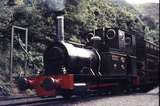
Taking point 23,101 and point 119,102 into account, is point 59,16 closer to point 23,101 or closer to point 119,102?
point 23,101

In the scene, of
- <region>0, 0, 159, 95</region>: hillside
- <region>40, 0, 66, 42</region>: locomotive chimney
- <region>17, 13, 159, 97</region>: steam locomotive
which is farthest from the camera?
<region>0, 0, 159, 95</region>: hillside

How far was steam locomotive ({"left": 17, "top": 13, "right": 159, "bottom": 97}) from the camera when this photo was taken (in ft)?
43.1

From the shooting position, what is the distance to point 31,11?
19797mm

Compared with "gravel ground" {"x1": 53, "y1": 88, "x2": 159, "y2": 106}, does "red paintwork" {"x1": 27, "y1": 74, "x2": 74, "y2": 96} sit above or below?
above

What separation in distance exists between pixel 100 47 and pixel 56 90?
3911mm

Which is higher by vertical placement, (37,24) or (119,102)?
(37,24)

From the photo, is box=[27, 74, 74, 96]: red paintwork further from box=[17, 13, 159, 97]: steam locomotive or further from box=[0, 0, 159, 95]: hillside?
box=[0, 0, 159, 95]: hillside

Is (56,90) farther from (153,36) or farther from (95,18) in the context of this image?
(153,36)

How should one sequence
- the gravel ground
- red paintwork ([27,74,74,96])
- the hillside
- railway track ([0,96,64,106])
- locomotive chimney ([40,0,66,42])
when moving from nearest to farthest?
the gravel ground, railway track ([0,96,64,106]), red paintwork ([27,74,74,96]), locomotive chimney ([40,0,66,42]), the hillside

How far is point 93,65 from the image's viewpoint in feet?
49.9

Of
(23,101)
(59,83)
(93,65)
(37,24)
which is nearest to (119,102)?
(59,83)

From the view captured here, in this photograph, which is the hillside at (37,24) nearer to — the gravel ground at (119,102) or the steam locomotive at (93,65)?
the steam locomotive at (93,65)

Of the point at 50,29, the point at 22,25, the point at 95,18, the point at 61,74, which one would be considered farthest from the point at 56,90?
the point at 95,18

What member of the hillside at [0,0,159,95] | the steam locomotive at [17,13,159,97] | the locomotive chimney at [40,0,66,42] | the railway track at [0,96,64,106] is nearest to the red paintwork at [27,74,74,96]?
the steam locomotive at [17,13,159,97]
